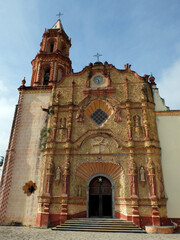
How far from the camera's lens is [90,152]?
43.8 feet

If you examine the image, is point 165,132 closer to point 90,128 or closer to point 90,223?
point 90,128

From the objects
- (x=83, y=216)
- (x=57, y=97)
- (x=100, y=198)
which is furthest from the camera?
(x=57, y=97)

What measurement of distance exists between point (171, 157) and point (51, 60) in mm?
13532

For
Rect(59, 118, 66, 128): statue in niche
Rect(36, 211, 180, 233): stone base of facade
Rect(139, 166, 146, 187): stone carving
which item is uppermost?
Rect(59, 118, 66, 128): statue in niche

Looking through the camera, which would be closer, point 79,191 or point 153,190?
point 153,190

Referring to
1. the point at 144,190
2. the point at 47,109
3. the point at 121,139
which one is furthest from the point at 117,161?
the point at 47,109

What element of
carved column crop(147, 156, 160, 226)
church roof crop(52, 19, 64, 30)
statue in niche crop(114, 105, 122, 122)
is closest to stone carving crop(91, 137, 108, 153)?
statue in niche crop(114, 105, 122, 122)

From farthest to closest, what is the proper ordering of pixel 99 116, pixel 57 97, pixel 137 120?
pixel 57 97
pixel 99 116
pixel 137 120

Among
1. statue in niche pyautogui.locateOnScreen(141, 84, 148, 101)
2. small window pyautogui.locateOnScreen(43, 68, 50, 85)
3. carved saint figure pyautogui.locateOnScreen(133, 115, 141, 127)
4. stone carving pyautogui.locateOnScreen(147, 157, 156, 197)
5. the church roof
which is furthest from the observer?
the church roof

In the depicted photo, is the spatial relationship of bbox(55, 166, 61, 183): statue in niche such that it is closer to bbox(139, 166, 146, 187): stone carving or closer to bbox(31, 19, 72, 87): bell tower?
bbox(139, 166, 146, 187): stone carving

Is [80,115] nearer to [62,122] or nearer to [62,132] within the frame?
[62,122]

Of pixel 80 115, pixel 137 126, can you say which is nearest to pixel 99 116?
pixel 80 115

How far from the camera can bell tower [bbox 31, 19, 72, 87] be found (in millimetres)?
17922

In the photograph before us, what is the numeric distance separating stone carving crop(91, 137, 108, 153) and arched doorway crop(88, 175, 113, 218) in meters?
1.85
